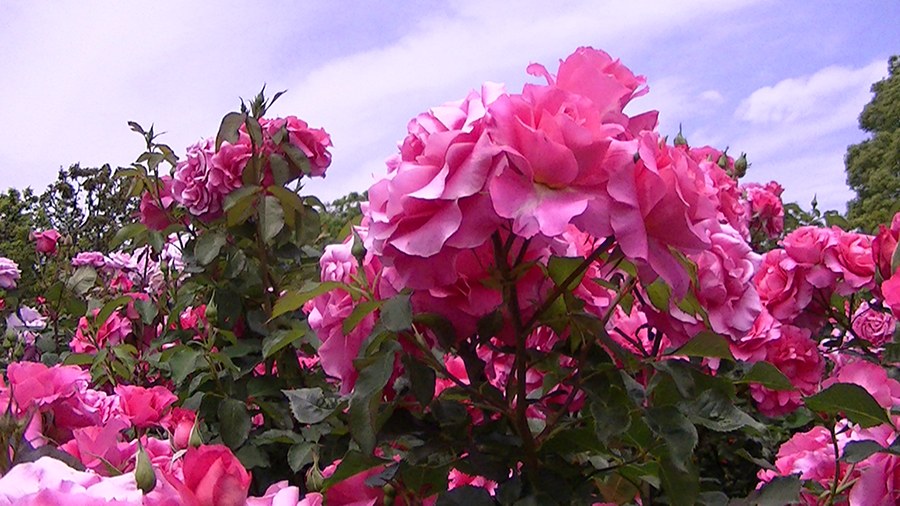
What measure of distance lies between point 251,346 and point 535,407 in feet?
3.27

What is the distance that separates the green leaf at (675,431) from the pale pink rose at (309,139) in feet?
4.61

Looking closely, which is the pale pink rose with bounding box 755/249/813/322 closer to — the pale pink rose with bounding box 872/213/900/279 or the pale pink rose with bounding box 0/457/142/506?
the pale pink rose with bounding box 872/213/900/279

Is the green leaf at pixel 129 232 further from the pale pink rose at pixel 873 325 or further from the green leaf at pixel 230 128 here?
the pale pink rose at pixel 873 325

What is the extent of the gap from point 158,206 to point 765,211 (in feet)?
6.87

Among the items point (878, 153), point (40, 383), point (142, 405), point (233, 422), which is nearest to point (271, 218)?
point (233, 422)

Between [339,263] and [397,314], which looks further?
[339,263]

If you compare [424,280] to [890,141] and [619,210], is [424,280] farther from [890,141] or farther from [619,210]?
[890,141]

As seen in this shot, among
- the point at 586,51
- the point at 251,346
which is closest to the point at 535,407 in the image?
the point at 586,51

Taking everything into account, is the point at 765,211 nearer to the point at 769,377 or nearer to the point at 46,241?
the point at 769,377

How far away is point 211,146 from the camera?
6.70 ft

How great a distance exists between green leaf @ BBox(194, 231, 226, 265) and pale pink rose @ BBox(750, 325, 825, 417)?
1.37m

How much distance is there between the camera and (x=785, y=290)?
6.19 ft

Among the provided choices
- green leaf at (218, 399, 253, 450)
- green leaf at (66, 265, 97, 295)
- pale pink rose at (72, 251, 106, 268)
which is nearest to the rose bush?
green leaf at (218, 399, 253, 450)

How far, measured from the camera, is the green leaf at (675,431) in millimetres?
781
